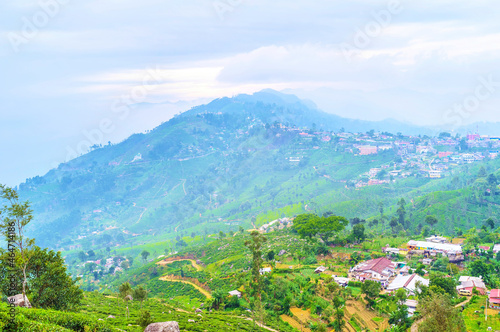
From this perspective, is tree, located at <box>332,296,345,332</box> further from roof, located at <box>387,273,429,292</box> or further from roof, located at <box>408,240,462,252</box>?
roof, located at <box>408,240,462,252</box>

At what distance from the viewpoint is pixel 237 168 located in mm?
148000

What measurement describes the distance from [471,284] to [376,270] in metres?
7.90

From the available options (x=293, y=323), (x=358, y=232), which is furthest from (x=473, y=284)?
(x=293, y=323)

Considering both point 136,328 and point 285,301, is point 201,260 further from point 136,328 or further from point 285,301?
point 136,328

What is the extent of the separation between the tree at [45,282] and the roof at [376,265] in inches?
1038

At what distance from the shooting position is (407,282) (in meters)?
30.8

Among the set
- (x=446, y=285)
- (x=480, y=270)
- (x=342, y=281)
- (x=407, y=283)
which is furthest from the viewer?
(x=480, y=270)

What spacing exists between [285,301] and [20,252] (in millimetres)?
19022

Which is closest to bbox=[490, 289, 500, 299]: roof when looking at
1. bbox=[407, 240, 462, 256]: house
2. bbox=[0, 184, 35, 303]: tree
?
bbox=[407, 240, 462, 256]: house

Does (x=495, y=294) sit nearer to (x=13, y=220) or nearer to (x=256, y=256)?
(x=256, y=256)

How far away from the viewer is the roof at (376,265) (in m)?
33.8

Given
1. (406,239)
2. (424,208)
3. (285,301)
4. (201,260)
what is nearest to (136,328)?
(285,301)

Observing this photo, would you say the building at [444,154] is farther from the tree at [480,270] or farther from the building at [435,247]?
the tree at [480,270]

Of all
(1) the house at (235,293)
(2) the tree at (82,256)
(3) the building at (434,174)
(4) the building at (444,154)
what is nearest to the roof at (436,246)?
(1) the house at (235,293)
